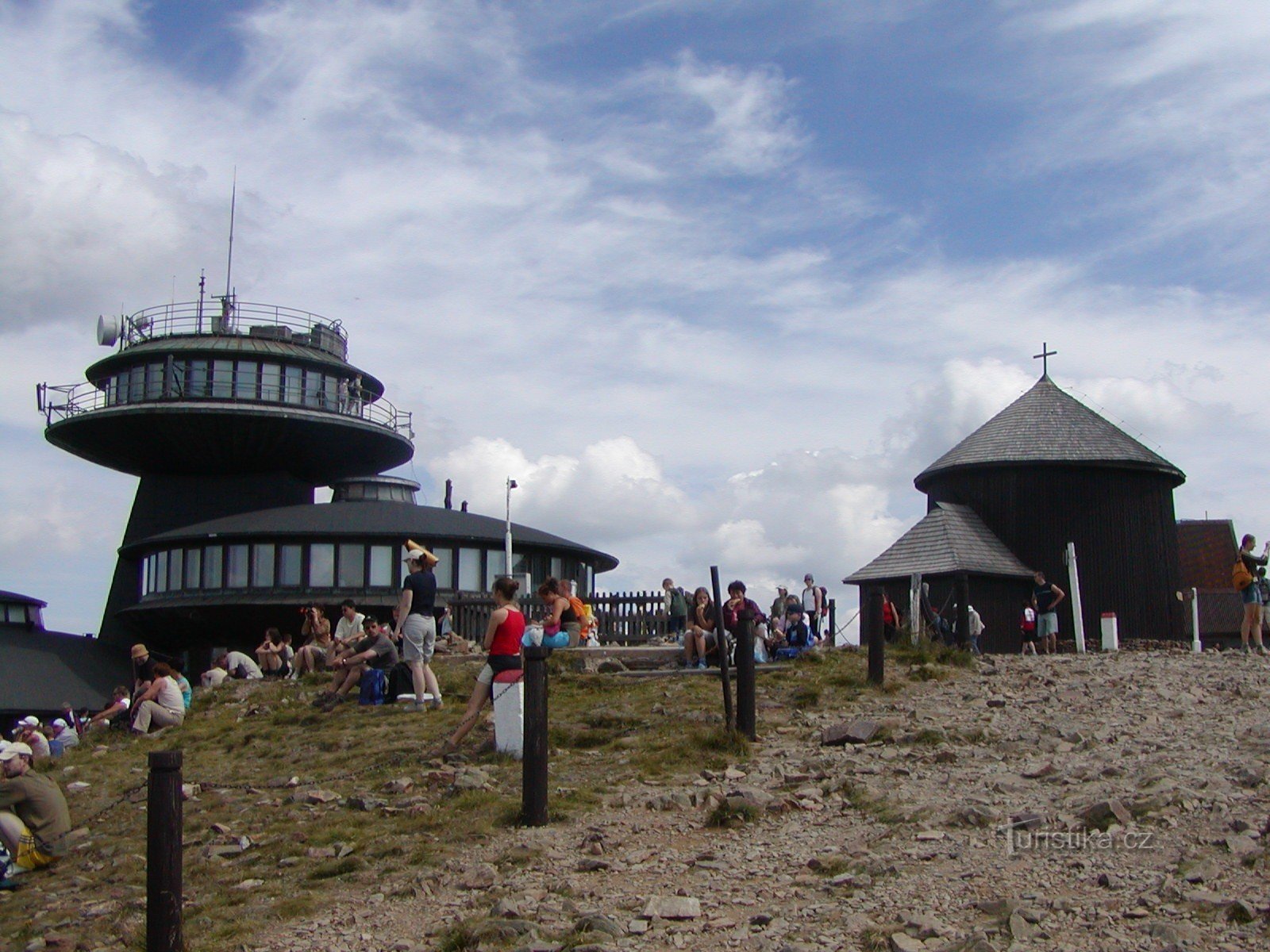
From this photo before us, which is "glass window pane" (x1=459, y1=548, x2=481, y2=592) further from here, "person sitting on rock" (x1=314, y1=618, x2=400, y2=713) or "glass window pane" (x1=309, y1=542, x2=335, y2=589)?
"person sitting on rock" (x1=314, y1=618, x2=400, y2=713)

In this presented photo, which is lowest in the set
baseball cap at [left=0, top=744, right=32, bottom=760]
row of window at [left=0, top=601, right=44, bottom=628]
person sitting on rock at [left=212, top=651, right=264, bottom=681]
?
baseball cap at [left=0, top=744, right=32, bottom=760]

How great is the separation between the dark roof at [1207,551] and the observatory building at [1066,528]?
22.0 meters

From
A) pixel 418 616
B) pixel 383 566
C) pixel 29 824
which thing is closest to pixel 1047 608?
pixel 418 616

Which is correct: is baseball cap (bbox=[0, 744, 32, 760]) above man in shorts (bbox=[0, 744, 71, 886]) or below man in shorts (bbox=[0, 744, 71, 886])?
above

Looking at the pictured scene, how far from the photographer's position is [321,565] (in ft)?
129

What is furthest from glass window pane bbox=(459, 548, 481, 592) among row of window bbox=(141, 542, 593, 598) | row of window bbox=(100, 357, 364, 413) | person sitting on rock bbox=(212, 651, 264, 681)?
person sitting on rock bbox=(212, 651, 264, 681)

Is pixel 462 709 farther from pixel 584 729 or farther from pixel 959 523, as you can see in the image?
pixel 959 523

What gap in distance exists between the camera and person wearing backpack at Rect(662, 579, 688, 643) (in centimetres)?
2623

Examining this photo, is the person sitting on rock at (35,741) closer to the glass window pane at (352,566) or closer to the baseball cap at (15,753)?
the baseball cap at (15,753)

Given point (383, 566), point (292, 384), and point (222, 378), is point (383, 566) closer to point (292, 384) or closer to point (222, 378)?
point (292, 384)

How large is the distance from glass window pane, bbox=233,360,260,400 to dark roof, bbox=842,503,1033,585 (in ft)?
67.1

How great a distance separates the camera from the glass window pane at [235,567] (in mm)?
Result: 39719

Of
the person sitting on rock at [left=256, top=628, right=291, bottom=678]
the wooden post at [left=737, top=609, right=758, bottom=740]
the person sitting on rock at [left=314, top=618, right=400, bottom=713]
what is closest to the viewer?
the wooden post at [left=737, top=609, right=758, bottom=740]

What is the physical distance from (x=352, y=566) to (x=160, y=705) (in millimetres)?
20078
